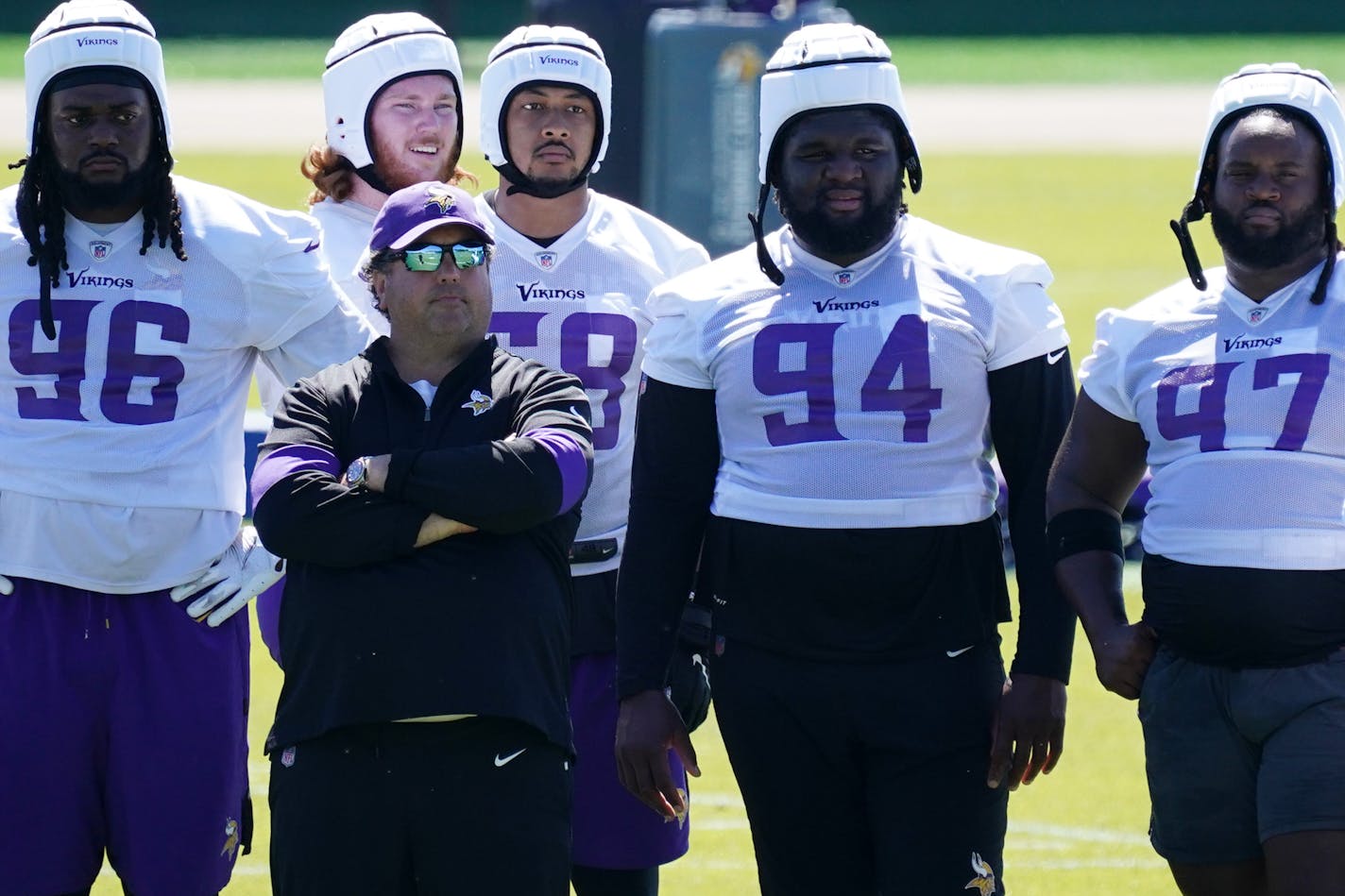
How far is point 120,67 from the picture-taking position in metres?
4.52

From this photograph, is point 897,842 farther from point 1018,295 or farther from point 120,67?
point 120,67

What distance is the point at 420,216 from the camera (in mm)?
4227

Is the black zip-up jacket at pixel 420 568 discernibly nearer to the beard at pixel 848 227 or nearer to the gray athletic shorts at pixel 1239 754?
the beard at pixel 848 227

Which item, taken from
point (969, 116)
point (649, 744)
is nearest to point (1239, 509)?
point (649, 744)

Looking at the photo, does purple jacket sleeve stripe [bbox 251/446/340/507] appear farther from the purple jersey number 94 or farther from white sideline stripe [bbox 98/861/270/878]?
white sideline stripe [bbox 98/861/270/878]

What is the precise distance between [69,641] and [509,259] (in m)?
1.31

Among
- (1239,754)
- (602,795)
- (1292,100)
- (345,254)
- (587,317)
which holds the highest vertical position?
(1292,100)

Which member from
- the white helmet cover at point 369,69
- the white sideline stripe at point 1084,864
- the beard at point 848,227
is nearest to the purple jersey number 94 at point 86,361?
the white helmet cover at point 369,69

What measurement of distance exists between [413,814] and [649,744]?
0.52m

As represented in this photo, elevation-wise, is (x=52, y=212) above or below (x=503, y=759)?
above

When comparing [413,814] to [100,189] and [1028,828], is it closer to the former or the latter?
[100,189]

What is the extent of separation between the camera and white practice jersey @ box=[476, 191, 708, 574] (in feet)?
16.0

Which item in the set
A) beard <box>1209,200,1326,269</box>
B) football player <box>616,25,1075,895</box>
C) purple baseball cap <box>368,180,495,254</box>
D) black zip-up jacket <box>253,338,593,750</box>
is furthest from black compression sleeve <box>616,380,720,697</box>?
beard <box>1209,200,1326,269</box>

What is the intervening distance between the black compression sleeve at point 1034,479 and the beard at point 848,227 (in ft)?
1.14
